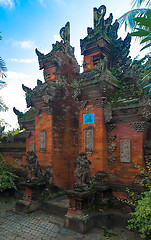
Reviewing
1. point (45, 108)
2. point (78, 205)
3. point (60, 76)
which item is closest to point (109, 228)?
point (78, 205)

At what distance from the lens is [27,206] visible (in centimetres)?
909

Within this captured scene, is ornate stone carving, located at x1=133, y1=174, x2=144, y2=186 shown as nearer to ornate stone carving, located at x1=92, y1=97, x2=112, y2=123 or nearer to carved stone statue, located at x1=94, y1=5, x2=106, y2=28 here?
ornate stone carving, located at x1=92, y1=97, x2=112, y2=123

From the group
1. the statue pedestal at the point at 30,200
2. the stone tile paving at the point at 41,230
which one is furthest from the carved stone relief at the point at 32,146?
the stone tile paving at the point at 41,230

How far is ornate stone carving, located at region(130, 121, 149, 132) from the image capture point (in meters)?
7.80

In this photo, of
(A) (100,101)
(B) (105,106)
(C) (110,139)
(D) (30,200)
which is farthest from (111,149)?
(D) (30,200)

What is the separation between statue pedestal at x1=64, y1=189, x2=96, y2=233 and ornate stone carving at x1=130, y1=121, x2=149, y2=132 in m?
3.33

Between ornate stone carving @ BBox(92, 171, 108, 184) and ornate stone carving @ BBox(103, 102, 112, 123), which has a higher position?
ornate stone carving @ BBox(103, 102, 112, 123)

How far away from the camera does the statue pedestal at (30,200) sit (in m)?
9.16

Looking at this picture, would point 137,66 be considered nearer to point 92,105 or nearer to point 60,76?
point 92,105

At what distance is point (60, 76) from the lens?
1165 centimetres

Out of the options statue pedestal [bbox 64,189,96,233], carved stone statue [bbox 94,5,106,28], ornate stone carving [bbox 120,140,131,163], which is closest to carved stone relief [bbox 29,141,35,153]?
statue pedestal [bbox 64,189,96,233]

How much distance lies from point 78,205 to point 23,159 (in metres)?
6.74

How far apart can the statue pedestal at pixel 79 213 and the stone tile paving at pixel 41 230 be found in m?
0.21

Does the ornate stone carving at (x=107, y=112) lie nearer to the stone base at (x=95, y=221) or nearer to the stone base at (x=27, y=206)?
the stone base at (x=95, y=221)
